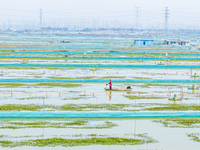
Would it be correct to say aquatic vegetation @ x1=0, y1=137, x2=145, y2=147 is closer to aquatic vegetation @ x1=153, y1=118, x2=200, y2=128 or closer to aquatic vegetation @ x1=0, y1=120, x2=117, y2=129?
aquatic vegetation @ x1=0, y1=120, x2=117, y2=129

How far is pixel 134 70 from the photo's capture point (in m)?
37.1

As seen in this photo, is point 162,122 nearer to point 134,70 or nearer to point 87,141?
point 87,141

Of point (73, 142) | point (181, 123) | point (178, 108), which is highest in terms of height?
point (178, 108)

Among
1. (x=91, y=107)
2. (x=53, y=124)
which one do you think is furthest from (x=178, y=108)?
(x=53, y=124)

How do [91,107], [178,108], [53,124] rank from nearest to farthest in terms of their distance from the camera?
[53,124] → [91,107] → [178,108]

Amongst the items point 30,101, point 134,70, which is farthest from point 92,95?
point 134,70

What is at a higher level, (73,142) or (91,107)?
(91,107)

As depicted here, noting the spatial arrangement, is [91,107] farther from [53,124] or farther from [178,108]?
[178,108]

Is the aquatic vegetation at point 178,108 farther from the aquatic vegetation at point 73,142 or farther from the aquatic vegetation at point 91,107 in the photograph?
the aquatic vegetation at point 73,142

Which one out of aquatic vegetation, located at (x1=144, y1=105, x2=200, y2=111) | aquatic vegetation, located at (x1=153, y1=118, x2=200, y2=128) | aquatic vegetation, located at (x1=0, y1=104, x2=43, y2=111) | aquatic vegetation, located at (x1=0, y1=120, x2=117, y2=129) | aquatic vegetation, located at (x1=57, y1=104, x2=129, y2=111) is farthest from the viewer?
aquatic vegetation, located at (x1=144, y1=105, x2=200, y2=111)

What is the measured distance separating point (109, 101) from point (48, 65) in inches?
745

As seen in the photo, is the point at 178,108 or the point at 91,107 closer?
the point at 91,107

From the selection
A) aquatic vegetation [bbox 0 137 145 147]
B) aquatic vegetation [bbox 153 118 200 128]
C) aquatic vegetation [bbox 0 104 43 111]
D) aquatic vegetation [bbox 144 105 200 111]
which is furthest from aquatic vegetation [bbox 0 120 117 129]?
aquatic vegetation [bbox 144 105 200 111]

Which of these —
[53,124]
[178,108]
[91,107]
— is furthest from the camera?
[178,108]
